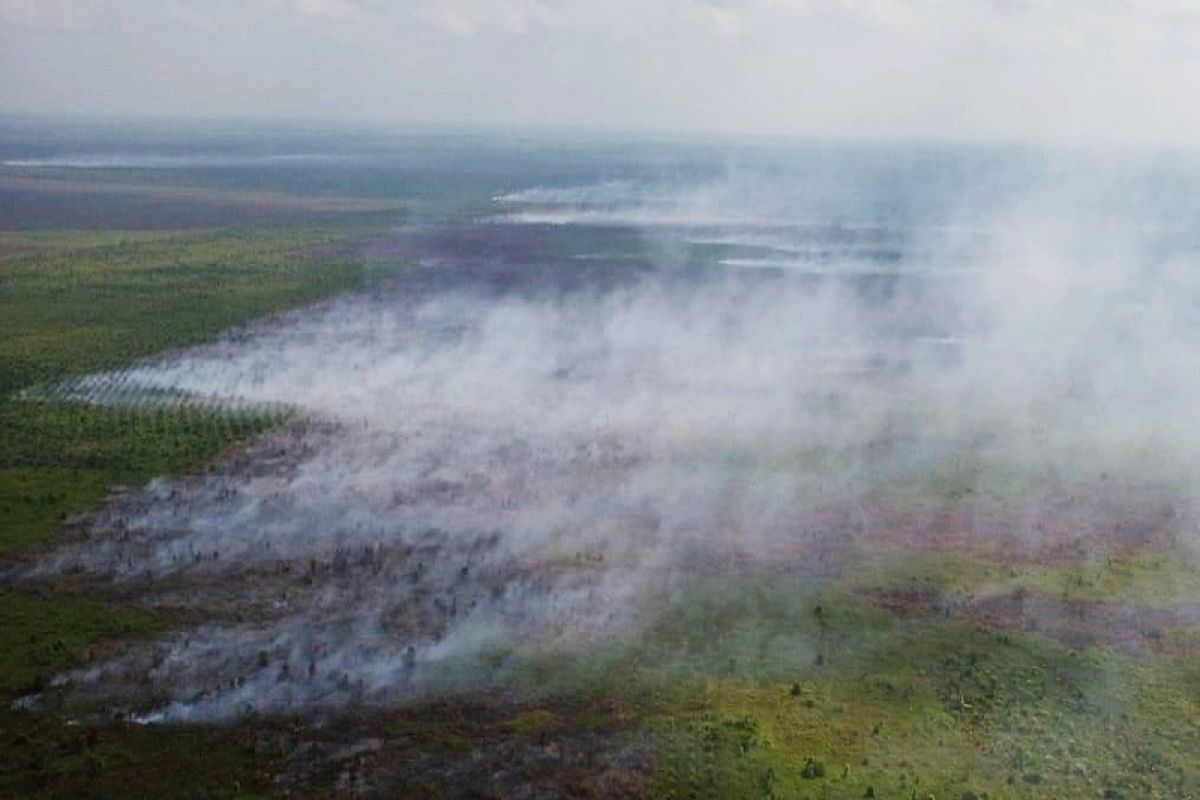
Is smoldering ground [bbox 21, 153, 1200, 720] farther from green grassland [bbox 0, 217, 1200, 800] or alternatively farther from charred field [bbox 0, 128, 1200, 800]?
green grassland [bbox 0, 217, 1200, 800]

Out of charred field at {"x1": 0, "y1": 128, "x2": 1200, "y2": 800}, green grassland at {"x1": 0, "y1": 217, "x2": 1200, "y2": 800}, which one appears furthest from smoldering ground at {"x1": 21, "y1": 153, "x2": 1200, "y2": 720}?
green grassland at {"x1": 0, "y1": 217, "x2": 1200, "y2": 800}

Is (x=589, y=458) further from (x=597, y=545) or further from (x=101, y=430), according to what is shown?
(x=101, y=430)

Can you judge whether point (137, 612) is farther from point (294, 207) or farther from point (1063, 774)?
point (294, 207)

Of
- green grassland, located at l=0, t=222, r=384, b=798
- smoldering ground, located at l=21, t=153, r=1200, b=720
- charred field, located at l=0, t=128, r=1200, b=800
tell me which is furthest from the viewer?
smoldering ground, located at l=21, t=153, r=1200, b=720

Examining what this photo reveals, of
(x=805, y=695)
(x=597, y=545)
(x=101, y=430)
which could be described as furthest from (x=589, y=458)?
(x=101, y=430)

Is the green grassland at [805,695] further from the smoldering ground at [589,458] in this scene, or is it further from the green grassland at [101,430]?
the smoldering ground at [589,458]

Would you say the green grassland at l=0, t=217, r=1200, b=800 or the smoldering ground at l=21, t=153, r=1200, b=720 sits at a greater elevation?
the smoldering ground at l=21, t=153, r=1200, b=720

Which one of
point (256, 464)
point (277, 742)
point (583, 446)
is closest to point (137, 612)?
point (277, 742)
